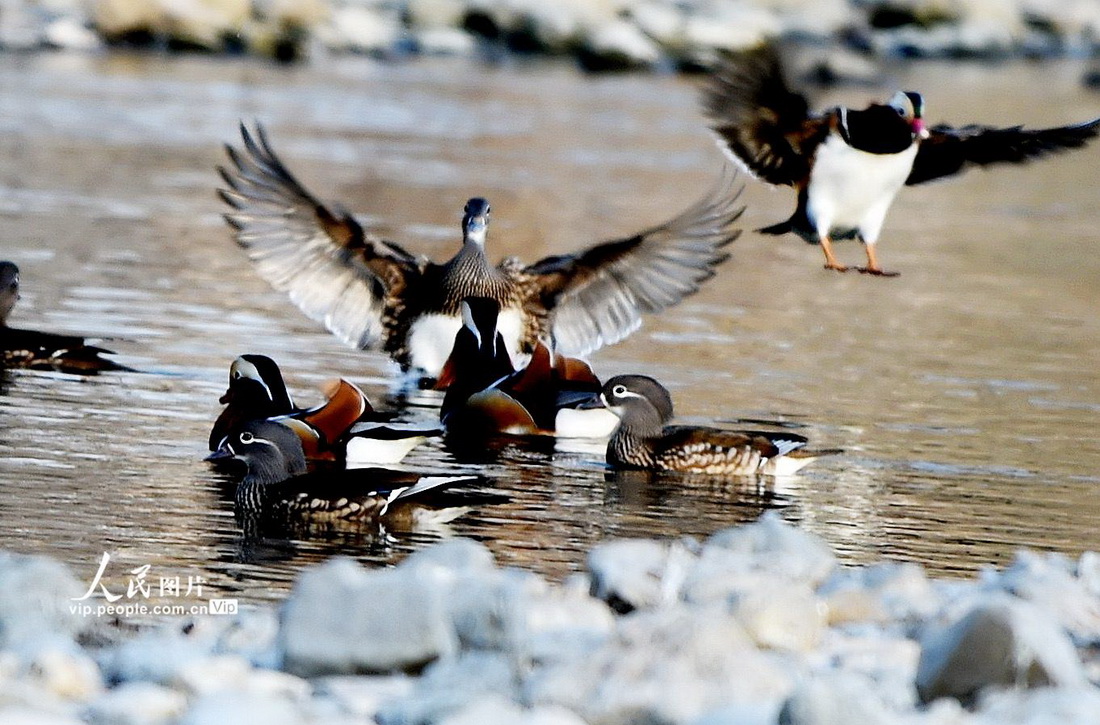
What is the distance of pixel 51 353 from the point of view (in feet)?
37.2

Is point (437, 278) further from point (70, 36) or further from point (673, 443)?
point (70, 36)

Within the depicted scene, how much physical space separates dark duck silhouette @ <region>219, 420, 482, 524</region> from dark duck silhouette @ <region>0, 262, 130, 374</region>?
310cm

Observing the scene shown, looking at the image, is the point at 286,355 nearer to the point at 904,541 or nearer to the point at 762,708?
the point at 904,541

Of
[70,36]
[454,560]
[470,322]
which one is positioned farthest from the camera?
[70,36]

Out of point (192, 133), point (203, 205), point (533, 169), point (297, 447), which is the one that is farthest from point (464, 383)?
point (192, 133)

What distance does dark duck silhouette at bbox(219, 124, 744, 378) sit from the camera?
12117 millimetres

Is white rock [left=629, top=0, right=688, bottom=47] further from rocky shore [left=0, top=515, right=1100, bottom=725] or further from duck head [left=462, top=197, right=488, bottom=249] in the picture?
rocky shore [left=0, top=515, right=1100, bottom=725]

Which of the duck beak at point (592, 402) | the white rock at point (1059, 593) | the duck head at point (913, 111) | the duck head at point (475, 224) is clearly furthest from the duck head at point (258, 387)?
the duck head at point (913, 111)

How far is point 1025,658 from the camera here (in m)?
5.68

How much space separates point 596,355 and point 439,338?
4.58 ft

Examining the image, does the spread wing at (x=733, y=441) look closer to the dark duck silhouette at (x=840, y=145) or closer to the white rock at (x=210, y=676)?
the dark duck silhouette at (x=840, y=145)

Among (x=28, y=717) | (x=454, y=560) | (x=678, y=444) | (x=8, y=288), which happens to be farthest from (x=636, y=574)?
(x=8, y=288)

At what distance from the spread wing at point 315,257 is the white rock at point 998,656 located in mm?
6814

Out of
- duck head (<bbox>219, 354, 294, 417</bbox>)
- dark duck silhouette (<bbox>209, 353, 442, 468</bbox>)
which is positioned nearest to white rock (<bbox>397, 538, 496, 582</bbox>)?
dark duck silhouette (<bbox>209, 353, 442, 468</bbox>)
